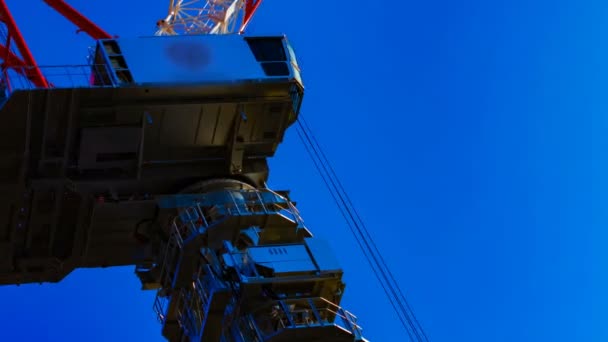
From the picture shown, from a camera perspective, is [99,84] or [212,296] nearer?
[212,296]

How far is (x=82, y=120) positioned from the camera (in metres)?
32.2

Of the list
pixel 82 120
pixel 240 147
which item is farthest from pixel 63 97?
pixel 240 147

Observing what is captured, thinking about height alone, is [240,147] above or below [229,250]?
above

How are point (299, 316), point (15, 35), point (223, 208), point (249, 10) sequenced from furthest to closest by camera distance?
point (249, 10)
point (15, 35)
point (223, 208)
point (299, 316)

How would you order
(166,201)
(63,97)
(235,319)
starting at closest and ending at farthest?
(235,319) < (63,97) < (166,201)

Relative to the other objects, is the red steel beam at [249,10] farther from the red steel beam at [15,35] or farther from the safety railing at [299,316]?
the safety railing at [299,316]

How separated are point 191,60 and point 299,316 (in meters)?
8.33

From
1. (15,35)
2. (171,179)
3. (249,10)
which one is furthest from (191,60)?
(249,10)

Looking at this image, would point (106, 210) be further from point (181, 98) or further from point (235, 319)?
point (235, 319)

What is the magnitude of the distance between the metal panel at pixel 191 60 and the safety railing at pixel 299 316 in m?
7.41

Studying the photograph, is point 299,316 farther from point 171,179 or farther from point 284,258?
point 171,179

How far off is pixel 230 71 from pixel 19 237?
8.10 meters

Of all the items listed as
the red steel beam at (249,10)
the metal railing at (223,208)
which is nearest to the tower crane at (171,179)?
the metal railing at (223,208)

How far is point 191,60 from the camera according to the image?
3306cm
